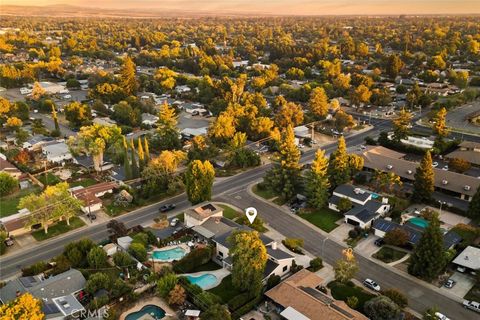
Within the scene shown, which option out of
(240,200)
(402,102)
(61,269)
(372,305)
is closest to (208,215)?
(240,200)

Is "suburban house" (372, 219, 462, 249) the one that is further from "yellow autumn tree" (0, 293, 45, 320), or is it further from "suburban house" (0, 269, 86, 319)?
"yellow autumn tree" (0, 293, 45, 320)

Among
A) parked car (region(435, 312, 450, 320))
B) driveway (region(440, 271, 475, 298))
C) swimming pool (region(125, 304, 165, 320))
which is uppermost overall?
parked car (region(435, 312, 450, 320))

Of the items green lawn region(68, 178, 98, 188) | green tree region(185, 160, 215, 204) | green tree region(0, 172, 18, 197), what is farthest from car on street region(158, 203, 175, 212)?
green tree region(0, 172, 18, 197)

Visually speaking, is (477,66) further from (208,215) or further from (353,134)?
(208,215)

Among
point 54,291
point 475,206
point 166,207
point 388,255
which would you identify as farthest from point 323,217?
point 54,291

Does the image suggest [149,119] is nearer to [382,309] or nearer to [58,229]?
[58,229]
